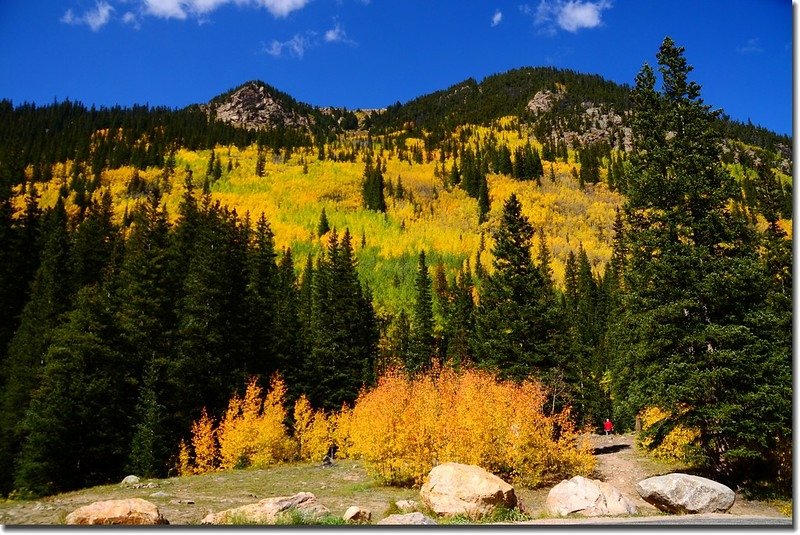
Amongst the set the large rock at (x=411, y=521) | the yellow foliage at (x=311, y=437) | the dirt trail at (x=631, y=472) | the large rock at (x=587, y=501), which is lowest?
the yellow foliage at (x=311, y=437)

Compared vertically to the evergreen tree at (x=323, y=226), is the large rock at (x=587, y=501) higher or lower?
lower

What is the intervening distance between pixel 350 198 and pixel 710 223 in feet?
259

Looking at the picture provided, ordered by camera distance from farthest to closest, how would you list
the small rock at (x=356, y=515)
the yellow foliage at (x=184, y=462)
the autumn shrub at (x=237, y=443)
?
the autumn shrub at (x=237, y=443), the yellow foliage at (x=184, y=462), the small rock at (x=356, y=515)

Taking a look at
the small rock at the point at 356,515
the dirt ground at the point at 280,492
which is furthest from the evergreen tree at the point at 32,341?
the small rock at the point at 356,515

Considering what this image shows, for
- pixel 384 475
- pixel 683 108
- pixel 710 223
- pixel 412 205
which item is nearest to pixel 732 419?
pixel 710 223

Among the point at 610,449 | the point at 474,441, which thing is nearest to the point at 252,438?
the point at 474,441

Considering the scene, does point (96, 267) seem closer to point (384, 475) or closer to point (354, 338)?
point (354, 338)

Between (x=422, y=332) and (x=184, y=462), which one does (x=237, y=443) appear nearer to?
(x=184, y=462)

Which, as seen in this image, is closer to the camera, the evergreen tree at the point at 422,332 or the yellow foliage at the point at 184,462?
the yellow foliage at the point at 184,462

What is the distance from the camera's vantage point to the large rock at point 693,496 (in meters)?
11.3

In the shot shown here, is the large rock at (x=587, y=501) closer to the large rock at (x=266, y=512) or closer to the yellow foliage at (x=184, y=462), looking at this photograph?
the large rock at (x=266, y=512)

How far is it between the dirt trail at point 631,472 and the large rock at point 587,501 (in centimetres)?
64

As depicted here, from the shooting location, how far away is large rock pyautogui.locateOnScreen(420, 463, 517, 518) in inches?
444

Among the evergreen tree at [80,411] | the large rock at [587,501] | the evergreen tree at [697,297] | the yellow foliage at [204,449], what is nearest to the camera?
the large rock at [587,501]
